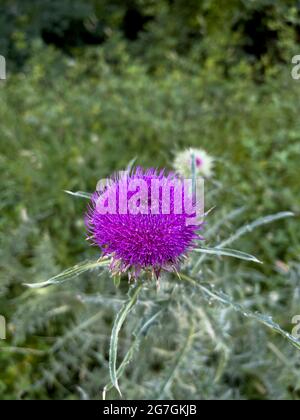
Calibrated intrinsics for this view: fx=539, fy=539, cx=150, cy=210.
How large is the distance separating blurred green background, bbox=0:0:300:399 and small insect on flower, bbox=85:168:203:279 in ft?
2.80

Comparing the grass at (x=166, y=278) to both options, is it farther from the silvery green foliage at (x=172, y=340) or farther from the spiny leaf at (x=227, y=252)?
the spiny leaf at (x=227, y=252)

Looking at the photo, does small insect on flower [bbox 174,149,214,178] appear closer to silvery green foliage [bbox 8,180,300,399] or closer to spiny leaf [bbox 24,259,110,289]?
silvery green foliage [bbox 8,180,300,399]

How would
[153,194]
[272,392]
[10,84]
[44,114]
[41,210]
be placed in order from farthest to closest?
[10,84], [44,114], [41,210], [272,392], [153,194]

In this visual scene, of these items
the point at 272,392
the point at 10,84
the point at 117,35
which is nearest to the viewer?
the point at 272,392

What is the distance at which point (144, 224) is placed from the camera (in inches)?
66.7

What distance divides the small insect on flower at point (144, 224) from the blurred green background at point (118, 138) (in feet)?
2.80

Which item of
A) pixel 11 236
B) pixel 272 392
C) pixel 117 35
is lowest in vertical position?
pixel 272 392

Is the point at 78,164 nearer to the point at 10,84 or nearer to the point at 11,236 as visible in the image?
the point at 11,236

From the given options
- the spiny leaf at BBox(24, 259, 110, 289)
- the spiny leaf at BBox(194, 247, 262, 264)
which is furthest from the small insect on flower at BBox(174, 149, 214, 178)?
the spiny leaf at BBox(24, 259, 110, 289)

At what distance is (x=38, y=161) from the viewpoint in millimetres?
3617

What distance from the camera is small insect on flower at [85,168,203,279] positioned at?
1.69 metres

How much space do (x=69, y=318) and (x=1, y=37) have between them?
11.8 ft

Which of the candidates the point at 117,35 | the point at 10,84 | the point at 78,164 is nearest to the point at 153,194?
the point at 78,164

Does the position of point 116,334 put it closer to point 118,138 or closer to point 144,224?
point 144,224
